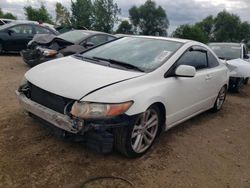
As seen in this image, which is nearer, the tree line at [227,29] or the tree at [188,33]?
the tree at [188,33]

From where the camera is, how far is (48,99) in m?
3.48

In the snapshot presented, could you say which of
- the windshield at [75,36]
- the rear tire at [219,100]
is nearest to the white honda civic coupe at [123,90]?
the rear tire at [219,100]

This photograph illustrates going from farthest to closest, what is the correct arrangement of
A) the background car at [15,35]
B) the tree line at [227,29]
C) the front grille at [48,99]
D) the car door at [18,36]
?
the tree line at [227,29] < the car door at [18,36] < the background car at [15,35] < the front grille at [48,99]

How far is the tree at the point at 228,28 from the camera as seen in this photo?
55938 mm

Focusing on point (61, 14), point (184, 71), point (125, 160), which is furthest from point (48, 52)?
point (61, 14)

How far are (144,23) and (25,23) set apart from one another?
4324 centimetres

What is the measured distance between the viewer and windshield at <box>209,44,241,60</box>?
31.9 feet

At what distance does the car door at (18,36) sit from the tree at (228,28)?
163 ft

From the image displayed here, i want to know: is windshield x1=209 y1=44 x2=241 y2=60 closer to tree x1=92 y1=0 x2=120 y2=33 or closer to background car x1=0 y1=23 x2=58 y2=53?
background car x1=0 y1=23 x2=58 y2=53

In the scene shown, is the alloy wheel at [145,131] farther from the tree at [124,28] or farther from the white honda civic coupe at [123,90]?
the tree at [124,28]

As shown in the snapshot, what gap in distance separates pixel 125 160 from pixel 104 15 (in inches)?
1757

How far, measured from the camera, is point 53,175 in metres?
3.17

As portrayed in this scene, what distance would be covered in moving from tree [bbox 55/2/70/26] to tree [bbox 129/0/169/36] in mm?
12065

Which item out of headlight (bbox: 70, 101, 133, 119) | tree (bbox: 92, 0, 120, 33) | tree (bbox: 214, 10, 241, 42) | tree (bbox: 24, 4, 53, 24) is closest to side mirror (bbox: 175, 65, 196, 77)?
headlight (bbox: 70, 101, 133, 119)
